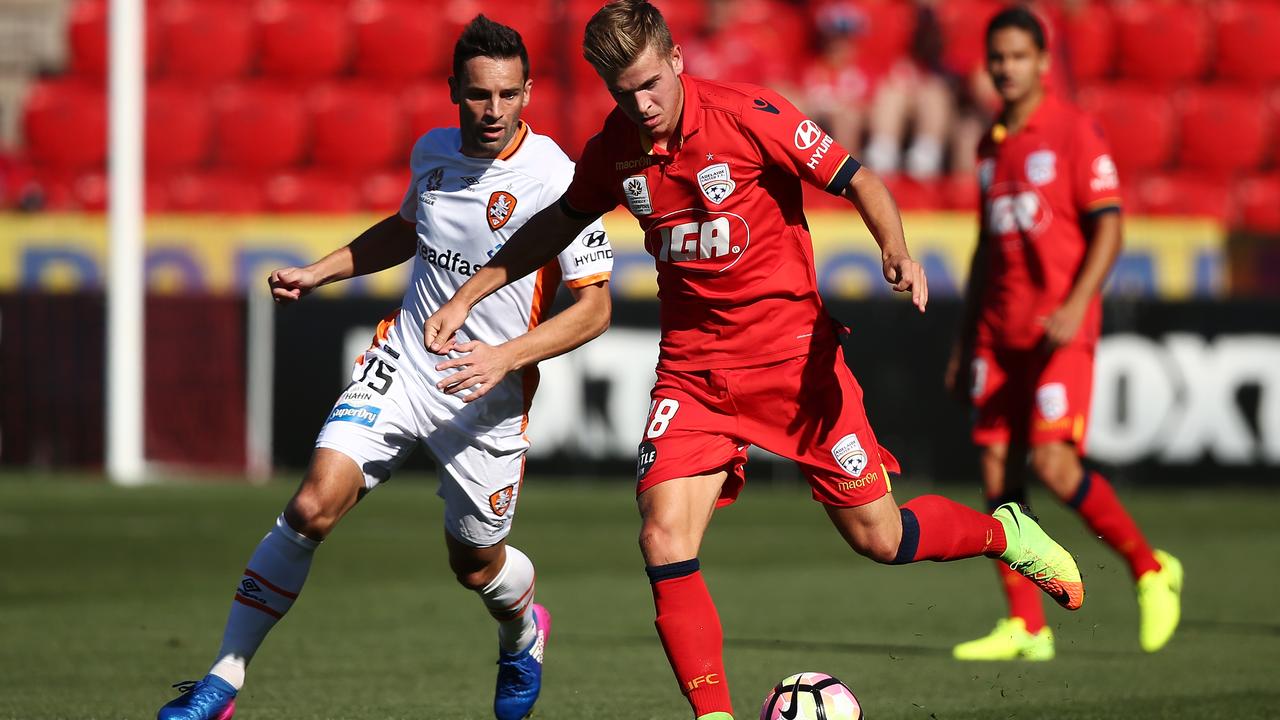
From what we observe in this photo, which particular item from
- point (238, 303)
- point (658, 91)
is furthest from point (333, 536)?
point (658, 91)

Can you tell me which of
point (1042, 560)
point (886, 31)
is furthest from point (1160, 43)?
point (1042, 560)

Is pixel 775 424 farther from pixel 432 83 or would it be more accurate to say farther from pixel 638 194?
pixel 432 83

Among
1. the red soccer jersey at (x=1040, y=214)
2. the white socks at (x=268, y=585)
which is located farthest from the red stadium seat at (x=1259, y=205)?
the white socks at (x=268, y=585)

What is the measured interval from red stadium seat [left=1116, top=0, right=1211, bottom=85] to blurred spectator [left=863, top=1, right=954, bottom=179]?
2.62 m

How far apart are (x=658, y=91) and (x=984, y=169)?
10.1 ft

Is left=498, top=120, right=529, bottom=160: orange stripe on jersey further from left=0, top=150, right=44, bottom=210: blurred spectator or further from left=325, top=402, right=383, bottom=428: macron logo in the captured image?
left=0, top=150, right=44, bottom=210: blurred spectator

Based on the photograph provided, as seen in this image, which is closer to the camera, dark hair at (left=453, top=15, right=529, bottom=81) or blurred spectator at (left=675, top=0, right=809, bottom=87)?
dark hair at (left=453, top=15, right=529, bottom=81)

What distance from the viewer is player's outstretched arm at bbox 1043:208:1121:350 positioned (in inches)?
263

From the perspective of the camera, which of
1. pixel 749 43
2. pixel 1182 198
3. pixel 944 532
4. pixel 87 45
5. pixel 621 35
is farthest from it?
pixel 87 45

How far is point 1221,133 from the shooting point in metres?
17.7

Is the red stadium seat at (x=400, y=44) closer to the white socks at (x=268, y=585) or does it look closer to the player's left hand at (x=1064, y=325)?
the player's left hand at (x=1064, y=325)

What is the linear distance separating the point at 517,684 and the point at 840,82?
12126 mm

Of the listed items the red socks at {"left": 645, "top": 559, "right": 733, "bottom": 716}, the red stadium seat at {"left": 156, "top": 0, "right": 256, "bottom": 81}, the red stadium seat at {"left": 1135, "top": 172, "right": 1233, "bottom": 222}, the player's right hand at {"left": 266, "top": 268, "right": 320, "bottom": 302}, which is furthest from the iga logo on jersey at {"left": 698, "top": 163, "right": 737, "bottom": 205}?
the red stadium seat at {"left": 156, "top": 0, "right": 256, "bottom": 81}

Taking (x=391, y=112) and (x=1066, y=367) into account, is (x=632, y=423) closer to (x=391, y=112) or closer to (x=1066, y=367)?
(x=391, y=112)
